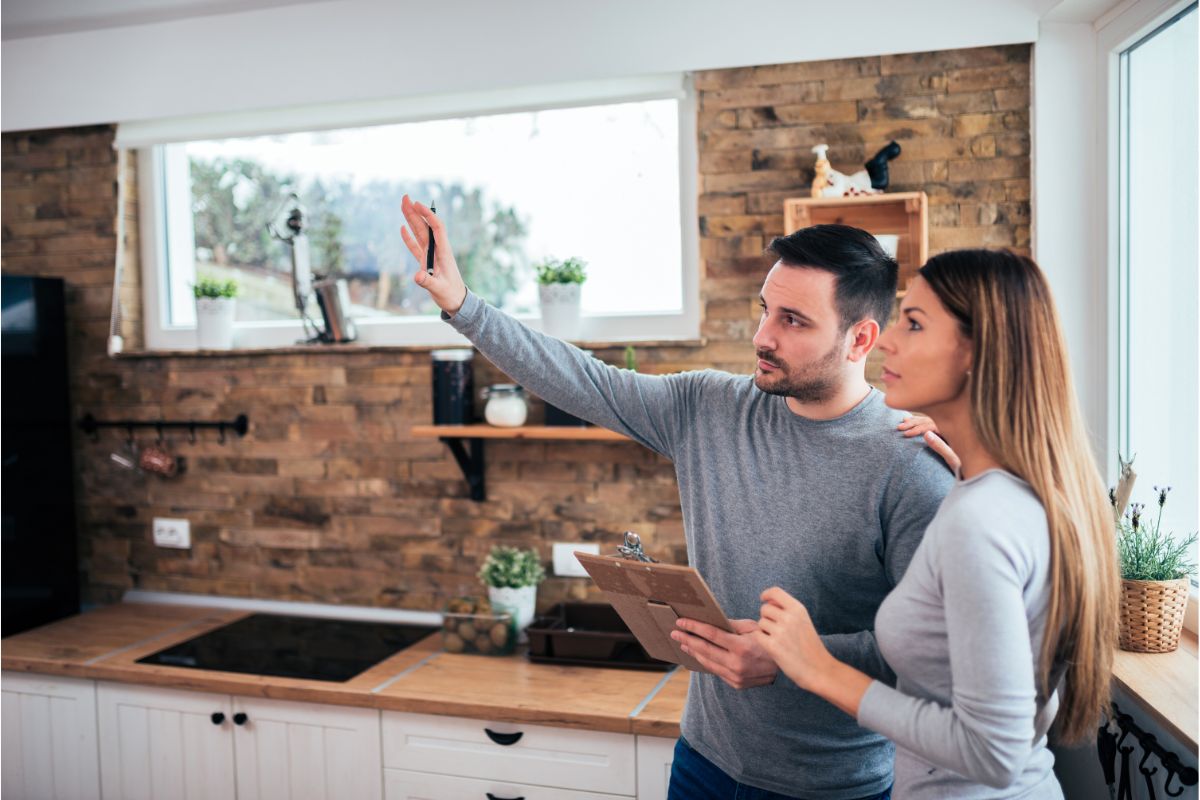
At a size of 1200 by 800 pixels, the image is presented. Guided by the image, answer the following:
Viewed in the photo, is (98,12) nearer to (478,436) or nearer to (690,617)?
(478,436)

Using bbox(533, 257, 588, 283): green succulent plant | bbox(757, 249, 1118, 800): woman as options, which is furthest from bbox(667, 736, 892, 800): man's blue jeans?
bbox(533, 257, 588, 283): green succulent plant

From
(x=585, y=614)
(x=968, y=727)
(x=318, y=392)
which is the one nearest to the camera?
(x=968, y=727)

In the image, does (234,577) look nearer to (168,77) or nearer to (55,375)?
(55,375)

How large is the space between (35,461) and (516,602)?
1.66 meters

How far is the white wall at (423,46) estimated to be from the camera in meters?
2.55

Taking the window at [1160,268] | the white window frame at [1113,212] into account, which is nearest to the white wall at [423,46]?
the white window frame at [1113,212]

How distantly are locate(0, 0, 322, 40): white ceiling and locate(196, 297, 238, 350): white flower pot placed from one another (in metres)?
0.87

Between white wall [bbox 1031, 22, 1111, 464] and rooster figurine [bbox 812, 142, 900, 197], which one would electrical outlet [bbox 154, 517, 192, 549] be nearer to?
rooster figurine [bbox 812, 142, 900, 197]

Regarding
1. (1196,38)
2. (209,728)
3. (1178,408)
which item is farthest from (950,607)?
(209,728)

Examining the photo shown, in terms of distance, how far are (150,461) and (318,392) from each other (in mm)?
645

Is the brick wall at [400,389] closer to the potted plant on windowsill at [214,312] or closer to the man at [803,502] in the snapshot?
the potted plant on windowsill at [214,312]

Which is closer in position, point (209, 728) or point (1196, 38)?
point (1196, 38)

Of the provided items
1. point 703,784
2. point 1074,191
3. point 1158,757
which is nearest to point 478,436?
point 703,784

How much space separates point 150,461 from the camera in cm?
327
